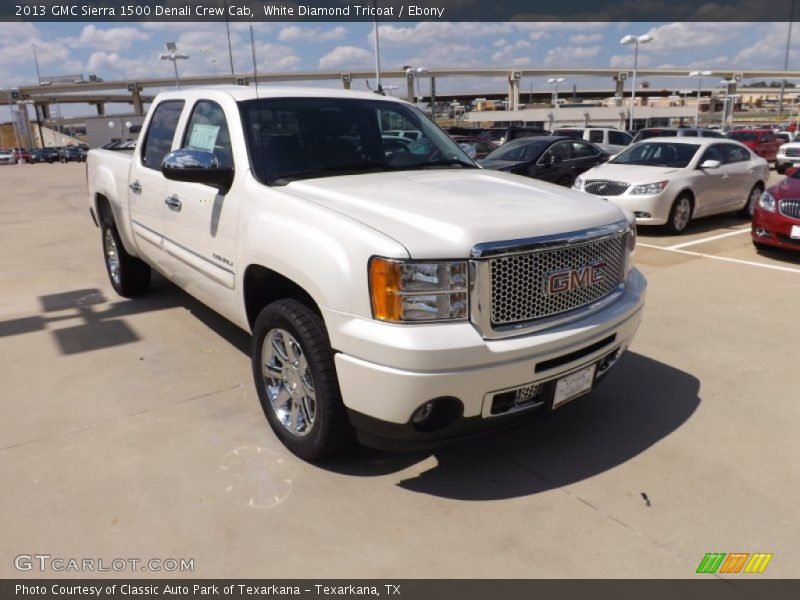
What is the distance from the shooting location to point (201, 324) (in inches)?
219

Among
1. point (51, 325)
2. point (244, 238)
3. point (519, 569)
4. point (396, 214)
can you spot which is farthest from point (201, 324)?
point (519, 569)

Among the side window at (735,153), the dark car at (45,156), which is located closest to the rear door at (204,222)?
the side window at (735,153)

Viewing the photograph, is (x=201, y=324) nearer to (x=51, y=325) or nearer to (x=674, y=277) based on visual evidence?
(x=51, y=325)

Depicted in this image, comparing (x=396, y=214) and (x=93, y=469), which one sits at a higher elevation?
(x=396, y=214)

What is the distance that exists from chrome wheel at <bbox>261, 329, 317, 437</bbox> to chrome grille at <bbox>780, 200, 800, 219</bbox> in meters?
7.39

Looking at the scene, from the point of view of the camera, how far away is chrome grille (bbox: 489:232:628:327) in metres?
2.78

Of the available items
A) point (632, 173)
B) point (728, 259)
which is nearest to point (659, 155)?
point (632, 173)

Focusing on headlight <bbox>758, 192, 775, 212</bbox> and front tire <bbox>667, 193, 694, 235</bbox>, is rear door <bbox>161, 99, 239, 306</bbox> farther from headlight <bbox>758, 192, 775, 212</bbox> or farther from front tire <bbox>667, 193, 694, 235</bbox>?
front tire <bbox>667, 193, 694, 235</bbox>

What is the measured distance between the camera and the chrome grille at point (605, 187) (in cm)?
1005

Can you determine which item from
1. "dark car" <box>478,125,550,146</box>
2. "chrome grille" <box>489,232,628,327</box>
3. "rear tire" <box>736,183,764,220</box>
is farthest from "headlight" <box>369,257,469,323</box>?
"dark car" <box>478,125,550,146</box>

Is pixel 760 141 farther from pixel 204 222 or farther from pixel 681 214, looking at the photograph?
pixel 204 222

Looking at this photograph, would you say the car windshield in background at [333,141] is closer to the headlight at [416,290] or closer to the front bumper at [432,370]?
the headlight at [416,290]

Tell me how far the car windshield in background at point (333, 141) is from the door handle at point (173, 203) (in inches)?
34.7
